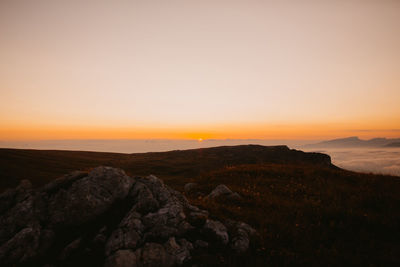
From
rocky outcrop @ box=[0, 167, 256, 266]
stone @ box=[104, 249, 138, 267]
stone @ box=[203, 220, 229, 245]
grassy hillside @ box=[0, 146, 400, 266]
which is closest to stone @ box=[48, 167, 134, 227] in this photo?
rocky outcrop @ box=[0, 167, 256, 266]

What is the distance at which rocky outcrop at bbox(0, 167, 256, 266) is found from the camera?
24.2 ft

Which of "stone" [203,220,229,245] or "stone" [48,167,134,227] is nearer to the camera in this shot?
"stone" [203,220,229,245]

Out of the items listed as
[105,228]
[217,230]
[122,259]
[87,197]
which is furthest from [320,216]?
[87,197]

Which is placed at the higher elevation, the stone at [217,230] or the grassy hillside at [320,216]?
the stone at [217,230]

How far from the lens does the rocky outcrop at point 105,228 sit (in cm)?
737

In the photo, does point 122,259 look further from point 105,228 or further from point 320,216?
point 320,216

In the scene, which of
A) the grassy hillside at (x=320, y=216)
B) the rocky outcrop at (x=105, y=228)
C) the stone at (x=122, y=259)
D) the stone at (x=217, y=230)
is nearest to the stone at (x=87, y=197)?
the rocky outcrop at (x=105, y=228)

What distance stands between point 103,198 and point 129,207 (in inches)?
51.2

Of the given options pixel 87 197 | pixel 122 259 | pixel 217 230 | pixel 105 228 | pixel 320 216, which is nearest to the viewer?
pixel 122 259

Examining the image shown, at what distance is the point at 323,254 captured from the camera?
8.01 meters

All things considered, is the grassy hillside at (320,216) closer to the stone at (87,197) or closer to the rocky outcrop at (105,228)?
the rocky outcrop at (105,228)

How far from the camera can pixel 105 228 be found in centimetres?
843

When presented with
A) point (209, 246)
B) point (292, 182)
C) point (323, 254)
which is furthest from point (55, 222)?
point (292, 182)

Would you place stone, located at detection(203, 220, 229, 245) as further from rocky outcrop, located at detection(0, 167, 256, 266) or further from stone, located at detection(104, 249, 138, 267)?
stone, located at detection(104, 249, 138, 267)
